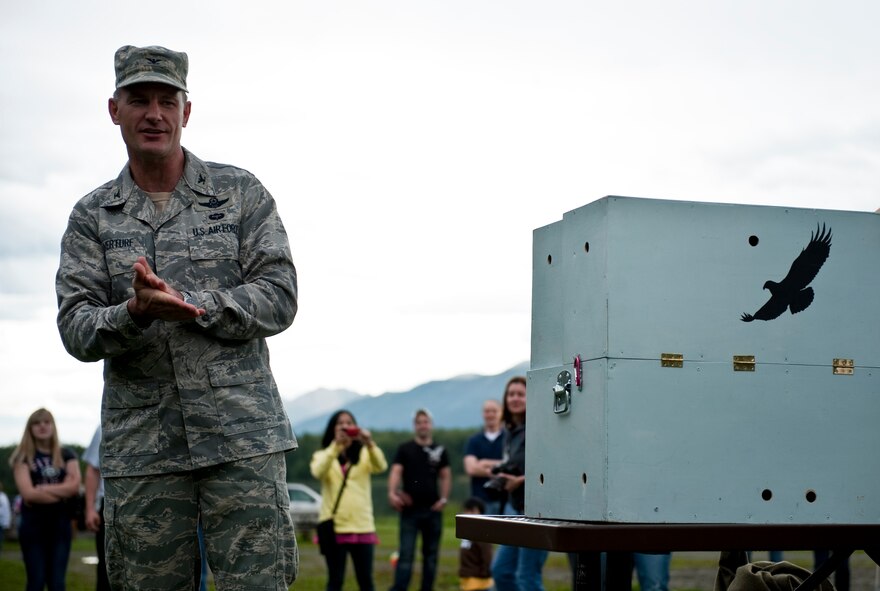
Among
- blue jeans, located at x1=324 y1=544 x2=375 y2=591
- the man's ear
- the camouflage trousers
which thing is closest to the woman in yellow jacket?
blue jeans, located at x1=324 y1=544 x2=375 y2=591

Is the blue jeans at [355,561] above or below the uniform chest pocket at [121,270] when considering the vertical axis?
below

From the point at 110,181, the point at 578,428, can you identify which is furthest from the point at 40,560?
the point at 578,428

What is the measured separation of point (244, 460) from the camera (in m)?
3.64

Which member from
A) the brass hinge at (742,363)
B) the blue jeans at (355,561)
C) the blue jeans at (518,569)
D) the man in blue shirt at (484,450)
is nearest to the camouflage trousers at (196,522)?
the brass hinge at (742,363)

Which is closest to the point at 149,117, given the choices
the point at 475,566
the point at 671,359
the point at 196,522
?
the point at 196,522

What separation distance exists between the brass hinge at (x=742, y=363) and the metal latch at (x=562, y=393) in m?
0.50

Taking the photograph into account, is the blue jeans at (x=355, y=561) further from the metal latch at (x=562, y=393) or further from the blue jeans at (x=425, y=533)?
the metal latch at (x=562, y=393)

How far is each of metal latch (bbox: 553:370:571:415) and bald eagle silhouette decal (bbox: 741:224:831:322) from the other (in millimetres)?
555

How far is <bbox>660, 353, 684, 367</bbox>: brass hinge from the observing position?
3488mm

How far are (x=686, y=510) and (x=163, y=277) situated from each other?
5.58ft

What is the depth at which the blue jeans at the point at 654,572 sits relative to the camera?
25.9 feet

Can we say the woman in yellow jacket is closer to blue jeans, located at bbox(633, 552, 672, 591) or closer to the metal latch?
blue jeans, located at bbox(633, 552, 672, 591)

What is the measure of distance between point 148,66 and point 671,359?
5.88 ft

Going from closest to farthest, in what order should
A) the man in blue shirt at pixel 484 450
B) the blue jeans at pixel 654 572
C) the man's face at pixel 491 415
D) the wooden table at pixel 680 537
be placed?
the wooden table at pixel 680 537
the blue jeans at pixel 654 572
the man in blue shirt at pixel 484 450
the man's face at pixel 491 415
